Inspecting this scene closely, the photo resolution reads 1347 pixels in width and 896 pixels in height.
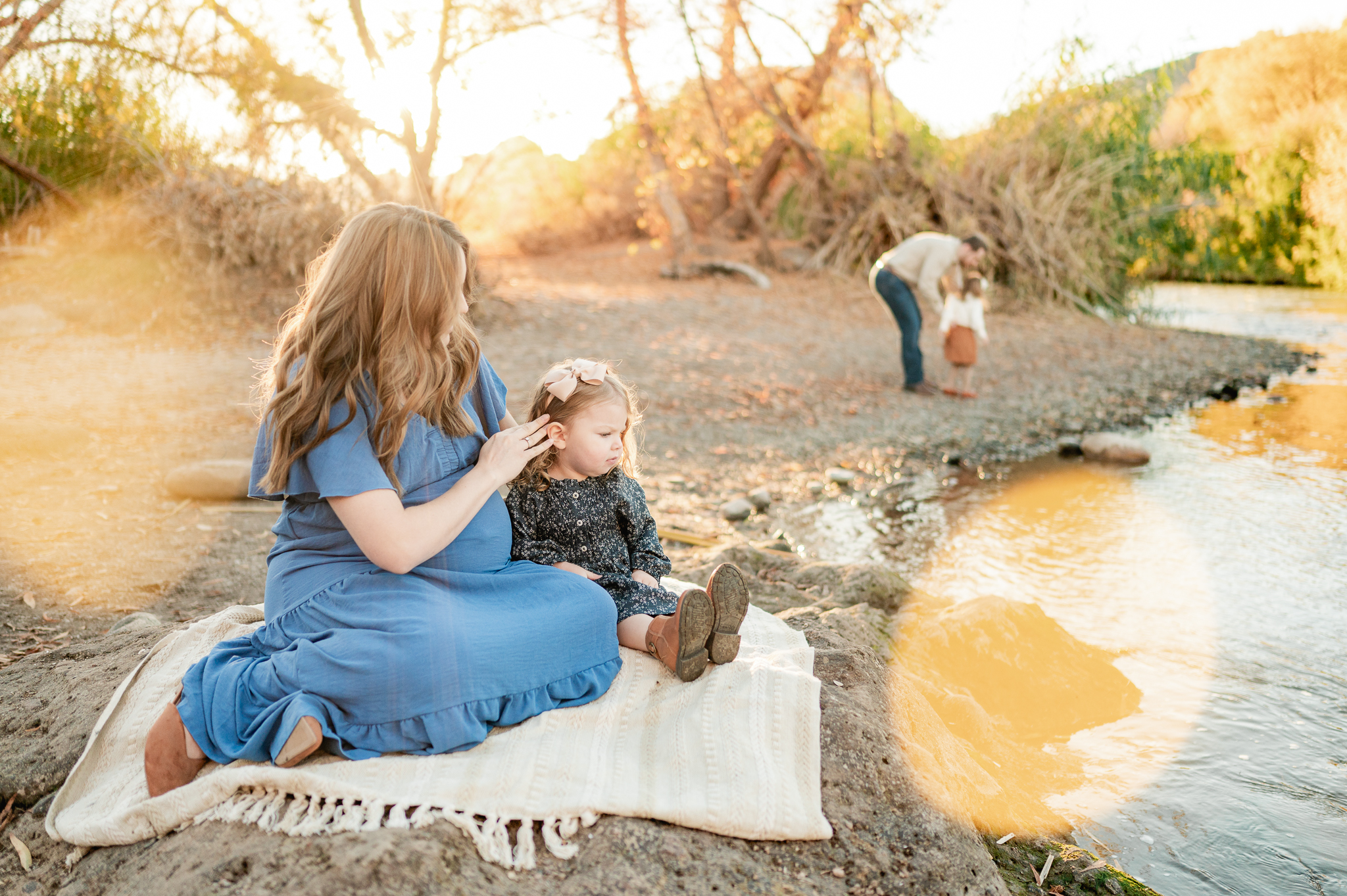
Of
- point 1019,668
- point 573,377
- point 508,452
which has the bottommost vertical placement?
point 1019,668

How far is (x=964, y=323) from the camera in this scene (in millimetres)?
9047

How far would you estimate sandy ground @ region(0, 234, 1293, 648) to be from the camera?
14.2 ft

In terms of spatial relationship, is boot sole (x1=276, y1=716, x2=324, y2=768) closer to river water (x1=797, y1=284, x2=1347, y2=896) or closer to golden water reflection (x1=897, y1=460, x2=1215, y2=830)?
golden water reflection (x1=897, y1=460, x2=1215, y2=830)

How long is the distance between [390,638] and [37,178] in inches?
399

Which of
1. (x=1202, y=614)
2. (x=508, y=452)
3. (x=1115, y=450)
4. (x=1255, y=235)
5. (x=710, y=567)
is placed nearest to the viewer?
(x=508, y=452)

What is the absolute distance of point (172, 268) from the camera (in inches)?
381

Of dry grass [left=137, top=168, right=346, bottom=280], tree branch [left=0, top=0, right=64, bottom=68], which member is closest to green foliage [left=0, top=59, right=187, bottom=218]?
dry grass [left=137, top=168, right=346, bottom=280]

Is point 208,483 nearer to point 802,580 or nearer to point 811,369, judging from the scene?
point 802,580

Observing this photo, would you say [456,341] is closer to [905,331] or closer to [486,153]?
[905,331]

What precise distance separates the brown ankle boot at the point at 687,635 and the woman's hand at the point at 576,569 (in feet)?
1.04

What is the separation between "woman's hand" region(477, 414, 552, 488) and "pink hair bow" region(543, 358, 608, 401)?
0.81 ft

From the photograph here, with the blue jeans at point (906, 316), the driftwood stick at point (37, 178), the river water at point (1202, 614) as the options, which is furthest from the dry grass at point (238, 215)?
the river water at point (1202, 614)

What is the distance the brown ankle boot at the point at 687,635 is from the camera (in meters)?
2.55

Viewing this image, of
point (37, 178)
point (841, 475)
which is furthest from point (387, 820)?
point (37, 178)
